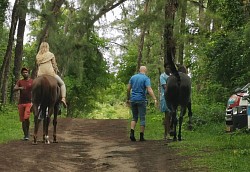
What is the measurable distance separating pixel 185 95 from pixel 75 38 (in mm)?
11185

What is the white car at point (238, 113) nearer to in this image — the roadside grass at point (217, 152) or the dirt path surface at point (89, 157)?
the roadside grass at point (217, 152)

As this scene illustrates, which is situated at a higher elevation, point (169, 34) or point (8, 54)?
point (8, 54)

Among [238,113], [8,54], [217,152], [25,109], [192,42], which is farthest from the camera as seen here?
[8,54]

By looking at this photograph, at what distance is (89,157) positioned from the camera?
37.6ft

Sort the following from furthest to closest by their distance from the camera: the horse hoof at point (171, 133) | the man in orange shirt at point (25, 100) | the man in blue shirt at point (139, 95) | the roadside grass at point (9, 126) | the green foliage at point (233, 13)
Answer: the green foliage at point (233, 13)
the roadside grass at point (9, 126)
the man in orange shirt at point (25, 100)
the man in blue shirt at point (139, 95)
the horse hoof at point (171, 133)

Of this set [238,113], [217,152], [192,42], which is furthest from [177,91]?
[192,42]

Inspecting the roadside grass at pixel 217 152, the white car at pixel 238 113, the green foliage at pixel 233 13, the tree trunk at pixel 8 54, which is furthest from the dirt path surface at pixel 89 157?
the tree trunk at pixel 8 54

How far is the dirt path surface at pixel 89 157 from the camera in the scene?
9.84m

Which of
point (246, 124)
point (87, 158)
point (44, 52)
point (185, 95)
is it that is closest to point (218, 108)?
point (246, 124)

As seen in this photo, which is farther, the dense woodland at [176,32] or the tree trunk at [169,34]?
the dense woodland at [176,32]

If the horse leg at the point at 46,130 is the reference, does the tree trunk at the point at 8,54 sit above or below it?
above

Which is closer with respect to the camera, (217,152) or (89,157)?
(217,152)

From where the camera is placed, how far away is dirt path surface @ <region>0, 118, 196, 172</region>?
984cm

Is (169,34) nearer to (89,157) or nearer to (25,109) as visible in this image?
(89,157)
